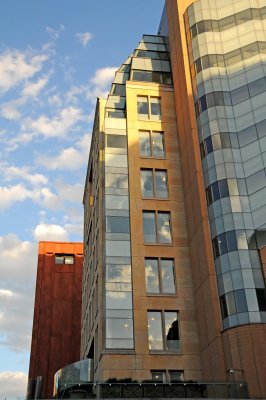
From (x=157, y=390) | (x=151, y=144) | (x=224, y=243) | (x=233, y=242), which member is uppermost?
(x=151, y=144)

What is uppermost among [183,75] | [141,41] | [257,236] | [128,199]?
[141,41]

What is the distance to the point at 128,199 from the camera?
50.3 m

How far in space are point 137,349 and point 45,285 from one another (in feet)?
153

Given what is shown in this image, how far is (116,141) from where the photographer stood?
5350 centimetres

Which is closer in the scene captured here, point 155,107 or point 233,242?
point 233,242

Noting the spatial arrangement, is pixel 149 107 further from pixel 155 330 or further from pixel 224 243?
pixel 155 330

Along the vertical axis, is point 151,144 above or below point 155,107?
below

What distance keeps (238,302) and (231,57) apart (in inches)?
1012

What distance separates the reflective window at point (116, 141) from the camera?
5322cm

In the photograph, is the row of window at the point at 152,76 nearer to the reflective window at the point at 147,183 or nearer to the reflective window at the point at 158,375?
the reflective window at the point at 147,183

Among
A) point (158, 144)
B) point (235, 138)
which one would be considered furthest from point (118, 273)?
point (235, 138)

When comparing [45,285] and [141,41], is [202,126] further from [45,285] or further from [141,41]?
[45,285]

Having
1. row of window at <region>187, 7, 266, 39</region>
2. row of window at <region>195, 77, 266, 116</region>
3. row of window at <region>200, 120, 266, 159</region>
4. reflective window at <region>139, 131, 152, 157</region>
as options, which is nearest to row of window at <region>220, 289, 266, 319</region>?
row of window at <region>200, 120, 266, 159</region>

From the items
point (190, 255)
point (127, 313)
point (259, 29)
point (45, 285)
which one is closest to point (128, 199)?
point (190, 255)
